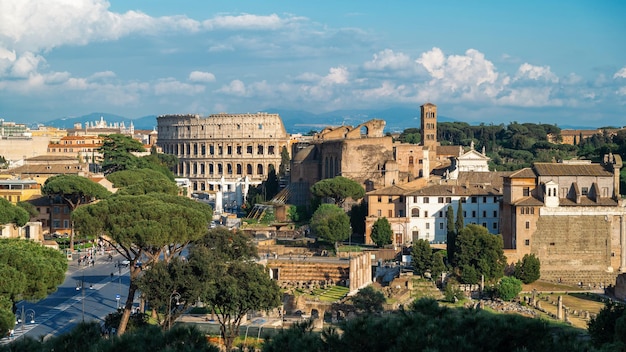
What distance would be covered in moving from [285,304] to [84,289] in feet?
31.9

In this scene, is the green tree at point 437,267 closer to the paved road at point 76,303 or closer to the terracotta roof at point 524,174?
the terracotta roof at point 524,174

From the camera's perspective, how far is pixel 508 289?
47125 millimetres

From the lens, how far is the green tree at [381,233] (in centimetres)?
5725

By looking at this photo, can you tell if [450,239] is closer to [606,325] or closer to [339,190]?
[339,190]

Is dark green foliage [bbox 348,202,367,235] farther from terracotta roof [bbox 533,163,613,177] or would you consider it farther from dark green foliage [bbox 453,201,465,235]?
terracotta roof [bbox 533,163,613,177]

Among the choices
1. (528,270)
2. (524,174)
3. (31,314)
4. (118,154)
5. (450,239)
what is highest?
(118,154)

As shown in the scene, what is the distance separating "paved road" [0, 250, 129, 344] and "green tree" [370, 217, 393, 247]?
14009 millimetres

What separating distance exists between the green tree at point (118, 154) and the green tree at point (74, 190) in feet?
87.8

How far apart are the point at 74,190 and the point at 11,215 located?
9.06 m

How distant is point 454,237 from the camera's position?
5203 centimetres

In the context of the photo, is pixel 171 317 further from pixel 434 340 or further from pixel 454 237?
pixel 454 237

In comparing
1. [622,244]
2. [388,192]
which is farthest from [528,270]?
[388,192]

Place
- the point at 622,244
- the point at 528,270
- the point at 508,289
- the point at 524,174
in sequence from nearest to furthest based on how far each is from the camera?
the point at 508,289
the point at 528,270
the point at 622,244
the point at 524,174

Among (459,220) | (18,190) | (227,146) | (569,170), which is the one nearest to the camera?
(459,220)
